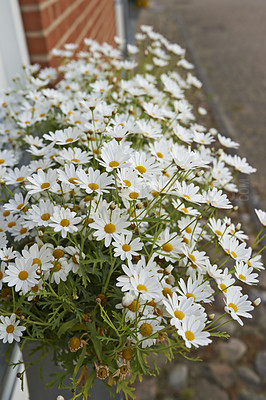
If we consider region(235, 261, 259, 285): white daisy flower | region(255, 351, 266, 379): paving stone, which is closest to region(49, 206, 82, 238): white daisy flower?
region(235, 261, 259, 285): white daisy flower

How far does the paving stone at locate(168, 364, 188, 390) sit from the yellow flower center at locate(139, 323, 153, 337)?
111 cm

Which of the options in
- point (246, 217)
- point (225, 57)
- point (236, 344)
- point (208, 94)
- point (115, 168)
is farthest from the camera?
point (225, 57)

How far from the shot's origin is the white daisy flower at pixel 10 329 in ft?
2.86

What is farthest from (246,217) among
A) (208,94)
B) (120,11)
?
(120,11)

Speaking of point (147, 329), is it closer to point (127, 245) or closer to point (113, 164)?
point (127, 245)

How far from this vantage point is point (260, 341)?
2.06 m

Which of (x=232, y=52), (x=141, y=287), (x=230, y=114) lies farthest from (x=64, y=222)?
(x=232, y=52)

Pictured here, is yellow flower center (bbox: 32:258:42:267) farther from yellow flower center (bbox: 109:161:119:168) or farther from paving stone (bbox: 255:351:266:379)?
paving stone (bbox: 255:351:266:379)

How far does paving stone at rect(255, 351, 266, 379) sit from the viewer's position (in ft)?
6.22

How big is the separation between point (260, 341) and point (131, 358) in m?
1.37

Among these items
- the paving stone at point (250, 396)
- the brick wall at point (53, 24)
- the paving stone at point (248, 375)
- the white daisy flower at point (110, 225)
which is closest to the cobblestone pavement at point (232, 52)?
the paving stone at point (248, 375)

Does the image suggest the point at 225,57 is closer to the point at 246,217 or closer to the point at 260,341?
the point at 246,217

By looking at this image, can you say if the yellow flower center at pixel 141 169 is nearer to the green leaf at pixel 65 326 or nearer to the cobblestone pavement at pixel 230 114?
A: the green leaf at pixel 65 326

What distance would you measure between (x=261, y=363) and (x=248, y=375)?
0.11 m
